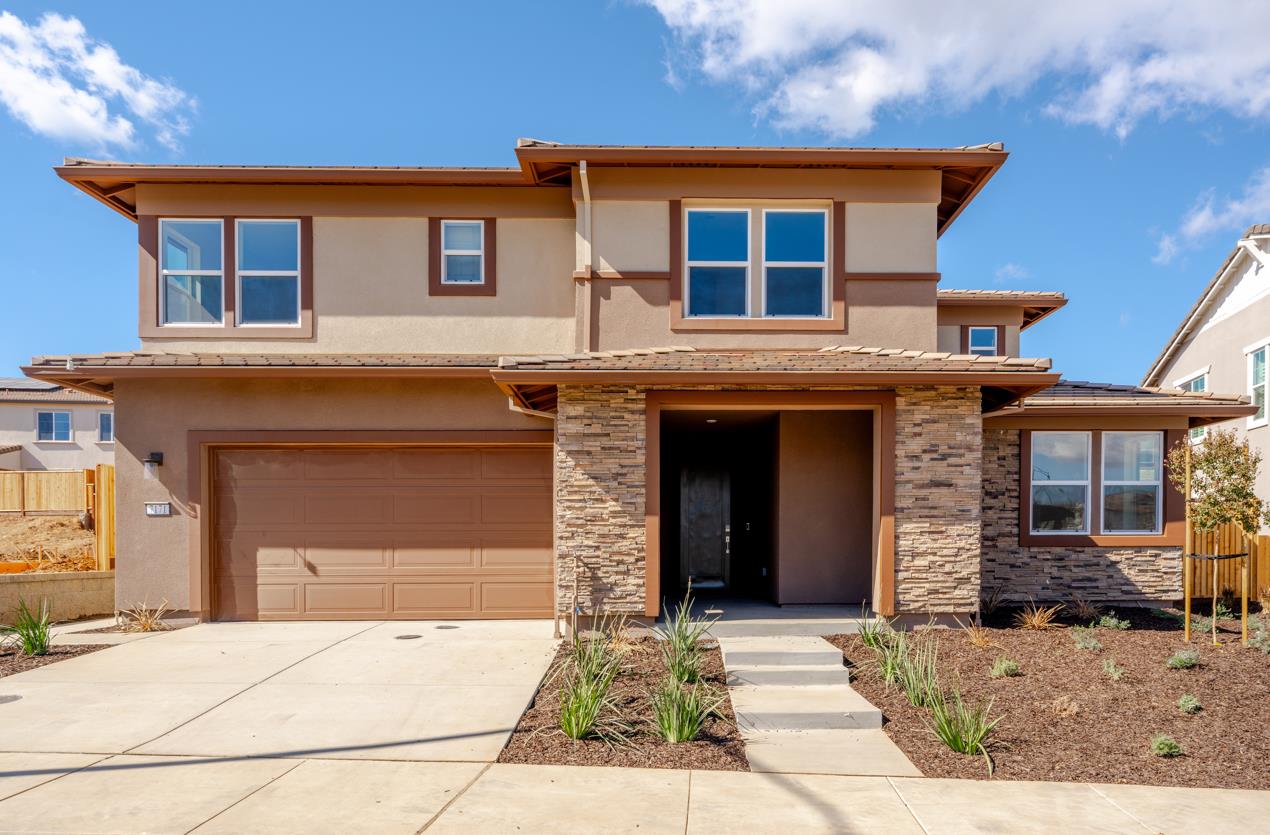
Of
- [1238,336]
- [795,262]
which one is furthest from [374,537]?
[1238,336]

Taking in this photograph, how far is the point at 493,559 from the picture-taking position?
10672mm

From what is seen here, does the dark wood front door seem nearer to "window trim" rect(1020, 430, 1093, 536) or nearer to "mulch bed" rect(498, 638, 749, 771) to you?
"window trim" rect(1020, 430, 1093, 536)

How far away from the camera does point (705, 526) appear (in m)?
12.8

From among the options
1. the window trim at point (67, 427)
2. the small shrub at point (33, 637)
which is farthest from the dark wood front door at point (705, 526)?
the window trim at point (67, 427)

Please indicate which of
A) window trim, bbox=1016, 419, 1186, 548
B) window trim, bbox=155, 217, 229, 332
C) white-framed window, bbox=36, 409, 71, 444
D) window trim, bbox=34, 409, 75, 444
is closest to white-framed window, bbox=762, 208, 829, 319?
window trim, bbox=1016, 419, 1186, 548

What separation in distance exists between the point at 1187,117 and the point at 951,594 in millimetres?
15852

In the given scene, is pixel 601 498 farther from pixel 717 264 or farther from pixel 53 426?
pixel 53 426

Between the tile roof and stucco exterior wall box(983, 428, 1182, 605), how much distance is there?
2.72 m

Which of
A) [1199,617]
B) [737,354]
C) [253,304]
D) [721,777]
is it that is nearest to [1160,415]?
[1199,617]

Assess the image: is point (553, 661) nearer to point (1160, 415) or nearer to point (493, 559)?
point (493, 559)

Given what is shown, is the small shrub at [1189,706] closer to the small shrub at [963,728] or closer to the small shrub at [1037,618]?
the small shrub at [963,728]

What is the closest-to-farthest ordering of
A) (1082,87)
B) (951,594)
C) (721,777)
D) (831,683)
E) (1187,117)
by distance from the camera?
(721,777) → (831,683) → (951,594) → (1082,87) → (1187,117)

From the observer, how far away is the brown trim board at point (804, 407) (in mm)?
8906

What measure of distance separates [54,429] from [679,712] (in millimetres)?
31299
